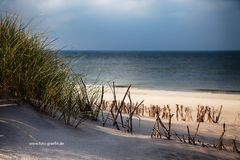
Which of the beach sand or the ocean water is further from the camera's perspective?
the ocean water

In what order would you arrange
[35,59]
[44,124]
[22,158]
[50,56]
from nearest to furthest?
1. [22,158]
2. [44,124]
3. [35,59]
4. [50,56]

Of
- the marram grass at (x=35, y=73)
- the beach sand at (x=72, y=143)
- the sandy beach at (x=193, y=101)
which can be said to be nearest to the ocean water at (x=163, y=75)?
the marram grass at (x=35, y=73)

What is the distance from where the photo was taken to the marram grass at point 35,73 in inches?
153

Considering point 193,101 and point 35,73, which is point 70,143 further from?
point 193,101

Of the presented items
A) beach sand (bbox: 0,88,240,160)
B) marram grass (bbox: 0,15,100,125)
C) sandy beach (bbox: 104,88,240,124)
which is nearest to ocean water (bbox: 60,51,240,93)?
marram grass (bbox: 0,15,100,125)

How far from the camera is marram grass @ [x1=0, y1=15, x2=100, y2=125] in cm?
388

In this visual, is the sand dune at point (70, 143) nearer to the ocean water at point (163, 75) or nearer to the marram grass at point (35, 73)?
the marram grass at point (35, 73)

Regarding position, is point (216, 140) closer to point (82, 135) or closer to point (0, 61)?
point (82, 135)

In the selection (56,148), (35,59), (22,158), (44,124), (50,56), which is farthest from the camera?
(50,56)

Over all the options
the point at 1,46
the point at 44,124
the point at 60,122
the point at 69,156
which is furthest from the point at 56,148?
the point at 1,46

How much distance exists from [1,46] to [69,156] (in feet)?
5.21

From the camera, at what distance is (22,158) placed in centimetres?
283

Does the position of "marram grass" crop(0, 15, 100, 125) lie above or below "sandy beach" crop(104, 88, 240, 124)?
above

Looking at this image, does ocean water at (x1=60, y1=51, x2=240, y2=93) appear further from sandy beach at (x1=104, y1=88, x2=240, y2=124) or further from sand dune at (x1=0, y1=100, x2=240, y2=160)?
sandy beach at (x1=104, y1=88, x2=240, y2=124)
